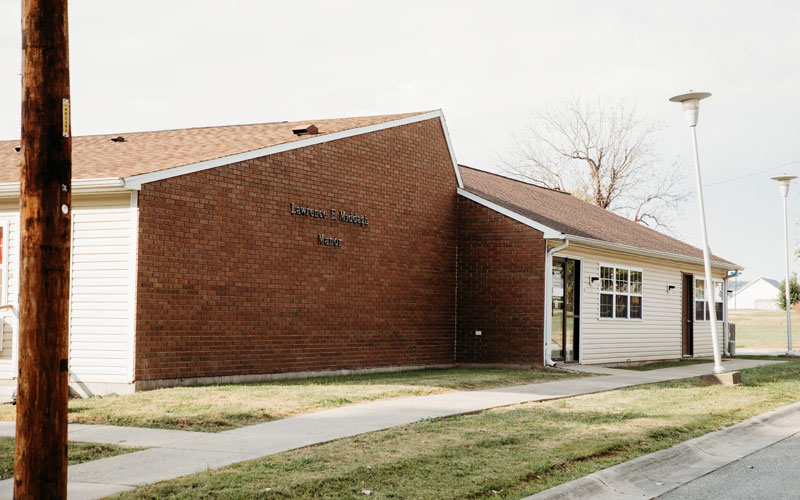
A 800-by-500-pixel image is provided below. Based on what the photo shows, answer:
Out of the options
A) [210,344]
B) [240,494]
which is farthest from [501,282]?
[240,494]

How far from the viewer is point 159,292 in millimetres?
12383

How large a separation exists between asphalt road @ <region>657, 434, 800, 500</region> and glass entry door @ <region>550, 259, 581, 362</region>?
9.43 metres

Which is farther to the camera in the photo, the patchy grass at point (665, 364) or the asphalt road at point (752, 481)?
the patchy grass at point (665, 364)

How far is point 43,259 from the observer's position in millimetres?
5016

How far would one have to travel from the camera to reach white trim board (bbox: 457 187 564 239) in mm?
17172

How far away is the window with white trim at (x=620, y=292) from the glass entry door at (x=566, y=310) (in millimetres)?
1303

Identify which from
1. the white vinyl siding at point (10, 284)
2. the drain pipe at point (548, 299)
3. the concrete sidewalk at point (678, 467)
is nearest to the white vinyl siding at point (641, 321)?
the drain pipe at point (548, 299)

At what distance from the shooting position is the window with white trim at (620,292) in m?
20.3

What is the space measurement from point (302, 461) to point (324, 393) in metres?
Result: 5.00

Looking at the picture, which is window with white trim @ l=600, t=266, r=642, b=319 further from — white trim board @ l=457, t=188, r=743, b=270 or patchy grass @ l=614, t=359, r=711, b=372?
patchy grass @ l=614, t=359, r=711, b=372

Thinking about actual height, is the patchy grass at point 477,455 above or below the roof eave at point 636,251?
below

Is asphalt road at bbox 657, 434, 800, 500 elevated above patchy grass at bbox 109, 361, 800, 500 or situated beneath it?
situated beneath

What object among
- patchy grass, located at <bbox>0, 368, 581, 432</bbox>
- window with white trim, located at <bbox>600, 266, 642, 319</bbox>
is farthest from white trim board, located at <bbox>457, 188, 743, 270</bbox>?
patchy grass, located at <bbox>0, 368, 581, 432</bbox>

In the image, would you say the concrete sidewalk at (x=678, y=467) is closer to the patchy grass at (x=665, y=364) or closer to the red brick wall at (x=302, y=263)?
the red brick wall at (x=302, y=263)
